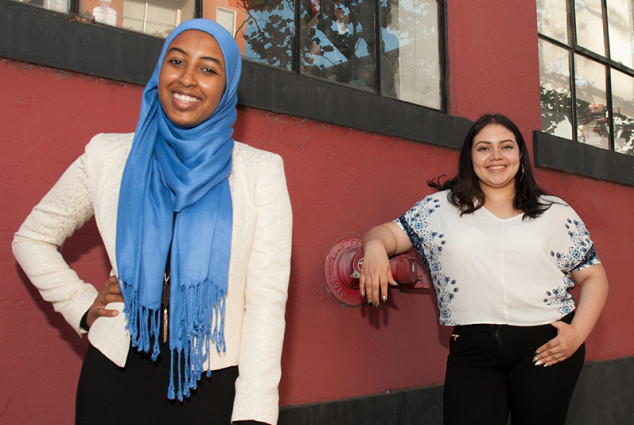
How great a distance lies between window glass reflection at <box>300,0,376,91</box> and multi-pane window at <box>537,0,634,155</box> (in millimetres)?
2233

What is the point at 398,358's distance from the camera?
13.5 ft

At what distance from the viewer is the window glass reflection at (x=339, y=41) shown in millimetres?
4074

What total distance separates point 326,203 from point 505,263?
53.9 inches

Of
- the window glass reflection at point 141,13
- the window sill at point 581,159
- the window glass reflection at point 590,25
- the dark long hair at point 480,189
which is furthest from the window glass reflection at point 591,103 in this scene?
the window glass reflection at point 141,13

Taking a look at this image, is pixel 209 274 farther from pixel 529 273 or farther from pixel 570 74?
pixel 570 74

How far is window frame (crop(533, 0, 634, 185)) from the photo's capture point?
5.40 m

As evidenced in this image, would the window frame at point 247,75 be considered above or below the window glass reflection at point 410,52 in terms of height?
below

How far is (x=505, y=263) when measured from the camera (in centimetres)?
279

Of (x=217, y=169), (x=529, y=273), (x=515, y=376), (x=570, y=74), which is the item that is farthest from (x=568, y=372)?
(x=570, y=74)

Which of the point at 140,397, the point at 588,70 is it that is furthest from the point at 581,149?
the point at 140,397

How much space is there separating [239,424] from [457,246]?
1.55 meters

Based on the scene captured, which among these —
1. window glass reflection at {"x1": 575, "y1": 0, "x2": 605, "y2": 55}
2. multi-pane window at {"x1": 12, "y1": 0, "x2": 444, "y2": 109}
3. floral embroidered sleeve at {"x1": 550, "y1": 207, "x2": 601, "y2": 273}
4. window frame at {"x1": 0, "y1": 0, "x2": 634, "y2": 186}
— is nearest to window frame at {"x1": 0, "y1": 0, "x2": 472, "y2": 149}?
window frame at {"x1": 0, "y1": 0, "x2": 634, "y2": 186}

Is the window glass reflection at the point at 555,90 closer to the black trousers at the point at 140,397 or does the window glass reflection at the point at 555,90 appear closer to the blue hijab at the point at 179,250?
the blue hijab at the point at 179,250

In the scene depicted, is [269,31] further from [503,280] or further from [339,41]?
[503,280]
